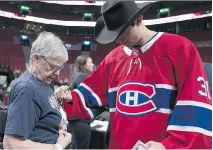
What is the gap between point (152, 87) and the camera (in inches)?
47.1

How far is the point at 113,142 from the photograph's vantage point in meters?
1.32

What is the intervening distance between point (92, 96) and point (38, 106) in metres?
0.36

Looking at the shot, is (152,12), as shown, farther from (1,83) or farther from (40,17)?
(1,83)

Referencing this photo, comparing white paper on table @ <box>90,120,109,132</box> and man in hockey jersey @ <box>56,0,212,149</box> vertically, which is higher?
man in hockey jersey @ <box>56,0,212,149</box>

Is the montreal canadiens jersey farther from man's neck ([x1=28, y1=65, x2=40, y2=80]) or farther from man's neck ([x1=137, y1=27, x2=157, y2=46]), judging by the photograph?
man's neck ([x1=28, y1=65, x2=40, y2=80])

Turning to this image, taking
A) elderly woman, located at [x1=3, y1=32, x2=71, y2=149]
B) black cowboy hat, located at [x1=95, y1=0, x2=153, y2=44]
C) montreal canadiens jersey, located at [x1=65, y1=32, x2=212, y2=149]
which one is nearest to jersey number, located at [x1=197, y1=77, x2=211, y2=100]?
montreal canadiens jersey, located at [x1=65, y1=32, x2=212, y2=149]

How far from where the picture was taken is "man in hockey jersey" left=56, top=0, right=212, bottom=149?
111 centimetres

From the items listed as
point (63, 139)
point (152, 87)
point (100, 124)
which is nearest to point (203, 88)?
point (152, 87)

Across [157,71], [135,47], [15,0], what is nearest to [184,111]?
[157,71]

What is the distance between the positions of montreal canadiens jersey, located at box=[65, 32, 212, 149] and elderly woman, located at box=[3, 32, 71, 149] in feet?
0.82

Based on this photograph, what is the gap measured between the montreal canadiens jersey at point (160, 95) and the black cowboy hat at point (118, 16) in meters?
0.13

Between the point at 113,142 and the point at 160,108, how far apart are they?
28cm

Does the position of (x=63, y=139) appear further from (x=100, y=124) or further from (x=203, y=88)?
(x=100, y=124)

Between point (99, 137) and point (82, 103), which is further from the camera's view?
point (99, 137)
